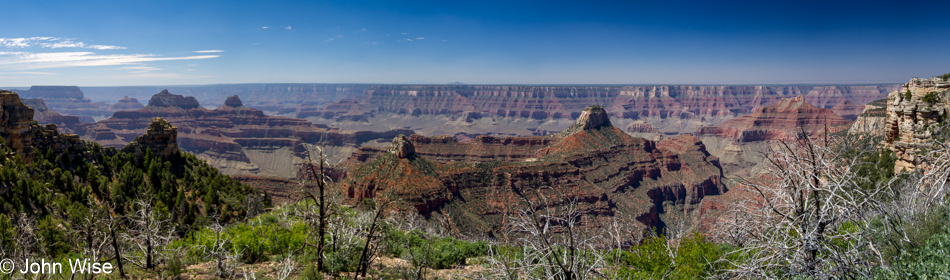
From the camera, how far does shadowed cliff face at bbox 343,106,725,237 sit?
66.2 m

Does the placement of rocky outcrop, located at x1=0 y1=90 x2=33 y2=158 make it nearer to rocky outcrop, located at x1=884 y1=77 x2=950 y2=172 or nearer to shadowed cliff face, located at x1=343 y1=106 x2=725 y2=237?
shadowed cliff face, located at x1=343 y1=106 x2=725 y2=237

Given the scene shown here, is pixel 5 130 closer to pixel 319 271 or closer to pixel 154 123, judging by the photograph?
pixel 154 123

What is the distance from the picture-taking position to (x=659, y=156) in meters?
119

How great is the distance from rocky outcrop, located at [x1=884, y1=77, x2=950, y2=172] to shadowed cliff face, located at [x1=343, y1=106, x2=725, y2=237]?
759 inches

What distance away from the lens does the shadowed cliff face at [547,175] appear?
6619 centimetres

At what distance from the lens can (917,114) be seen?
74.9 feet

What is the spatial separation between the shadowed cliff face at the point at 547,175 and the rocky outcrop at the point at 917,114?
19.3 m

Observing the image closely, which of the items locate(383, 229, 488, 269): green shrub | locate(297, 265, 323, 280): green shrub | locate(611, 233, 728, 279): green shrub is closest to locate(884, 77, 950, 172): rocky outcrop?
locate(611, 233, 728, 279): green shrub

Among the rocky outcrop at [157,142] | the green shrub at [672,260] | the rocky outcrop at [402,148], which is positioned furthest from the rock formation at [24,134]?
the rocky outcrop at [402,148]

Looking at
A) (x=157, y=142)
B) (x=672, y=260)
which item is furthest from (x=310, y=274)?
(x=157, y=142)

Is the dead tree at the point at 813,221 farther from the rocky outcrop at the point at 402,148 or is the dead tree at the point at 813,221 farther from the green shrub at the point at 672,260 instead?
the rocky outcrop at the point at 402,148

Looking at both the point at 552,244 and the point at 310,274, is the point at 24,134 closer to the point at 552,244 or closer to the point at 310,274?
the point at 310,274

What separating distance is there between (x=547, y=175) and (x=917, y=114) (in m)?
62.7

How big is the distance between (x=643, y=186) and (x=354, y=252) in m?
95.1
